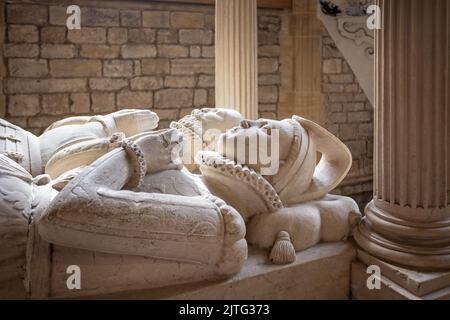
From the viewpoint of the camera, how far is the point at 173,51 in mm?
5305

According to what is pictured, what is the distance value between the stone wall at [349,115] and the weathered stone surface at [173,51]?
7.09 ft

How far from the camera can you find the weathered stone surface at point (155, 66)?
A: 17.0ft

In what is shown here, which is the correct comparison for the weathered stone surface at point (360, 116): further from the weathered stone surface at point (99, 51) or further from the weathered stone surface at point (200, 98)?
the weathered stone surface at point (99, 51)

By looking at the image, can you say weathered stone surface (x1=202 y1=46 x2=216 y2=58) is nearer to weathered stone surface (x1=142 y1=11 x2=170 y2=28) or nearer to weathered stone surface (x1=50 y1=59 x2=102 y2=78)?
weathered stone surface (x1=142 y1=11 x2=170 y2=28)

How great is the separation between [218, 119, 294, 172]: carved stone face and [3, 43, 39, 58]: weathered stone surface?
3.76m

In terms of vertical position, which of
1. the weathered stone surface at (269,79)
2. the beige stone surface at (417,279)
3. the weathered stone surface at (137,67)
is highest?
the weathered stone surface at (137,67)

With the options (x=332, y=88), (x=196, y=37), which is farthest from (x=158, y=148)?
(x=332, y=88)

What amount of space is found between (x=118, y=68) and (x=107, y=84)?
0.82ft

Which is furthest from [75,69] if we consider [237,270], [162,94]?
[237,270]

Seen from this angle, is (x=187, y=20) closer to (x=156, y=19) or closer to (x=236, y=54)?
(x=156, y=19)

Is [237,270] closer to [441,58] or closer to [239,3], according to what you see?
[441,58]

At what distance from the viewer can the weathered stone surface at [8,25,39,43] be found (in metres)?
4.50

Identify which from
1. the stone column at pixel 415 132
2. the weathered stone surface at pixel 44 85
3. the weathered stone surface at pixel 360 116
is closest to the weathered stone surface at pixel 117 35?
the weathered stone surface at pixel 44 85

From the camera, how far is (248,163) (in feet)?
5.82
